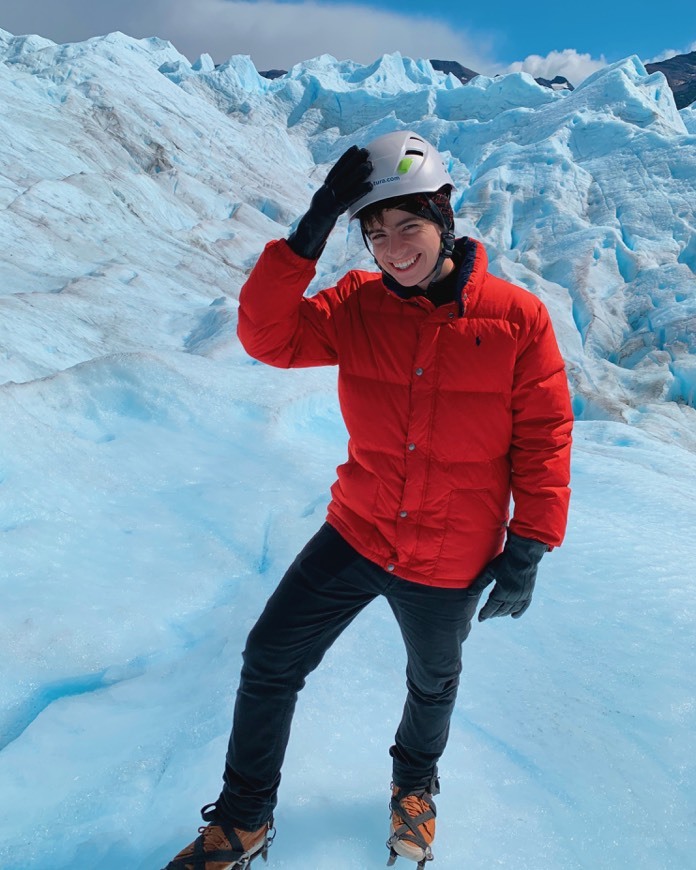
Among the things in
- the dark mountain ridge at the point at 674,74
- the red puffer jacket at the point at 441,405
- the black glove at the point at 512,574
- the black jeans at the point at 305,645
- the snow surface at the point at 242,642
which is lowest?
the snow surface at the point at 242,642

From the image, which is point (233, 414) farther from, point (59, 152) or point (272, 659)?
point (59, 152)

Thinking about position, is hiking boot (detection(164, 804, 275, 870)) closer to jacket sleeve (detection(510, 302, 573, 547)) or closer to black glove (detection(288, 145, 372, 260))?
jacket sleeve (detection(510, 302, 573, 547))

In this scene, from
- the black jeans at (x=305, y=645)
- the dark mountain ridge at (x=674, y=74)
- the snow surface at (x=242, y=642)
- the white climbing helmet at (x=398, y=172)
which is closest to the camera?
the white climbing helmet at (x=398, y=172)

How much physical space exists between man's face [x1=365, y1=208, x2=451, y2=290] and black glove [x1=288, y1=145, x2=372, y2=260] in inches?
3.7

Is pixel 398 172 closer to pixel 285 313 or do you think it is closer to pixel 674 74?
pixel 285 313

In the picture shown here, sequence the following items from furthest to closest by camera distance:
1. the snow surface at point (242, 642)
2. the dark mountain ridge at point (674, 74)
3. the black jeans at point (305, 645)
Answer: the dark mountain ridge at point (674, 74)
the snow surface at point (242, 642)
the black jeans at point (305, 645)

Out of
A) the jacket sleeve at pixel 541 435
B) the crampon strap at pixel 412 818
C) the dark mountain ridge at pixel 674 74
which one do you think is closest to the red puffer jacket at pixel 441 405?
the jacket sleeve at pixel 541 435

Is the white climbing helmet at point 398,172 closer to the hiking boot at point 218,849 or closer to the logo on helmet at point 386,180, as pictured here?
the logo on helmet at point 386,180

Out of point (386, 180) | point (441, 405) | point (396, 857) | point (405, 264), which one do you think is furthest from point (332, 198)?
point (396, 857)

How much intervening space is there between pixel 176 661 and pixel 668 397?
49.3ft

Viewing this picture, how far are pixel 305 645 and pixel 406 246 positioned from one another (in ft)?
3.44

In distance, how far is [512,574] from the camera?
160cm

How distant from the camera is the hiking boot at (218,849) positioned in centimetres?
159

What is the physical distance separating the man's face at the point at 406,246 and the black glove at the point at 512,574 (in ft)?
2.31
